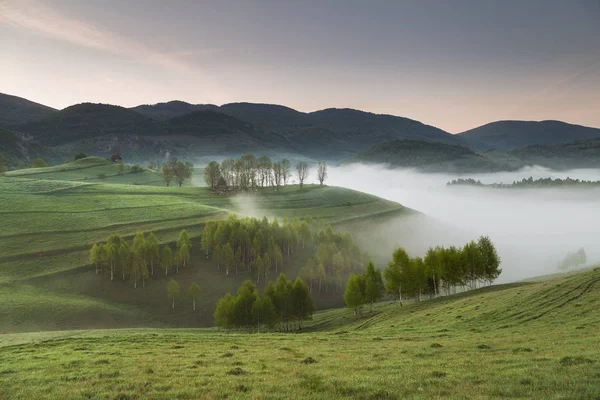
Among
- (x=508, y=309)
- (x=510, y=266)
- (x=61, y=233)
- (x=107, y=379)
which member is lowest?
(x=510, y=266)

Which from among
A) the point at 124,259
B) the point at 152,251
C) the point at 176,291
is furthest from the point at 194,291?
the point at 124,259

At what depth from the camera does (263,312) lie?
251ft

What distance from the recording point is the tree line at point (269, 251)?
115250 mm

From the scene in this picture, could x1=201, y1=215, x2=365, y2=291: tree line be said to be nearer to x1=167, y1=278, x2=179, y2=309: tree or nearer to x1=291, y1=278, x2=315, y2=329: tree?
x1=167, y1=278, x2=179, y2=309: tree

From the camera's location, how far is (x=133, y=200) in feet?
524

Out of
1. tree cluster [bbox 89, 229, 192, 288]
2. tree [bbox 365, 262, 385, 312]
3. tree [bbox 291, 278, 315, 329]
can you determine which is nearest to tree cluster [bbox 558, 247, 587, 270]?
tree [bbox 365, 262, 385, 312]

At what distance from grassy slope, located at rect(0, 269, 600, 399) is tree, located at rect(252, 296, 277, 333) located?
36538mm

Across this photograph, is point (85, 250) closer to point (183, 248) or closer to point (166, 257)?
point (166, 257)

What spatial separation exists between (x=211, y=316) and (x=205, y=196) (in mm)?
107820

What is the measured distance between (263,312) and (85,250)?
225 feet

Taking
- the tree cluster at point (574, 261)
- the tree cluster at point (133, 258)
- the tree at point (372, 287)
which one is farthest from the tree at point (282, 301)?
the tree cluster at point (574, 261)

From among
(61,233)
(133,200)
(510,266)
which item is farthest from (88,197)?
(510,266)

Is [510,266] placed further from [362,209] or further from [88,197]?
[88,197]

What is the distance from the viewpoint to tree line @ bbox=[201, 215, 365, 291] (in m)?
115
